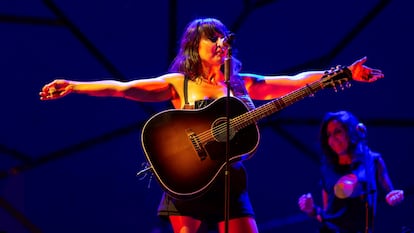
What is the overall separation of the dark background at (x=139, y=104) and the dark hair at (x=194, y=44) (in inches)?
106

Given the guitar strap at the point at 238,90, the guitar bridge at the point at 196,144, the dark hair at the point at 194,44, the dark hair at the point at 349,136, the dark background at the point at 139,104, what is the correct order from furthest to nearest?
the dark background at the point at 139,104
the dark hair at the point at 349,136
the dark hair at the point at 194,44
the guitar strap at the point at 238,90
the guitar bridge at the point at 196,144

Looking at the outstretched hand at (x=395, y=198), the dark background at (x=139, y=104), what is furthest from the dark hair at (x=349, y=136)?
the dark background at (x=139, y=104)

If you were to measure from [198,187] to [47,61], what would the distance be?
359cm

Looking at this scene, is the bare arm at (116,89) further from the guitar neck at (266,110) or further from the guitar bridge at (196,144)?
the guitar neck at (266,110)

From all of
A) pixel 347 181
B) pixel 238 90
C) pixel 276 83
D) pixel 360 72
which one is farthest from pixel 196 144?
pixel 347 181

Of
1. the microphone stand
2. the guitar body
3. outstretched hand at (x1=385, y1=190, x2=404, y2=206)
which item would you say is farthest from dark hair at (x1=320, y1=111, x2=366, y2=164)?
the microphone stand

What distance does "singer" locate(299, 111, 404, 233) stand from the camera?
4.40 meters

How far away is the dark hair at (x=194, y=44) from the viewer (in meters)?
3.18

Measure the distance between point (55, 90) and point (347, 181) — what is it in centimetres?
254

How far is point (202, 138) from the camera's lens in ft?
9.69

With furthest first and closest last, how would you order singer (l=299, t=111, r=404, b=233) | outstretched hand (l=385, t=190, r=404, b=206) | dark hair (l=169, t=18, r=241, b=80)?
outstretched hand (l=385, t=190, r=404, b=206) < singer (l=299, t=111, r=404, b=233) < dark hair (l=169, t=18, r=241, b=80)

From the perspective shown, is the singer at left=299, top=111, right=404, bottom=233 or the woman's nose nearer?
the woman's nose

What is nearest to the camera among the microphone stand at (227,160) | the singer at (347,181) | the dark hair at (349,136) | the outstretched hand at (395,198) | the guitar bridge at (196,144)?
the microphone stand at (227,160)

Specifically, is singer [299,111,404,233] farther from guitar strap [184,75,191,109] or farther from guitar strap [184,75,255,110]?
guitar strap [184,75,191,109]
